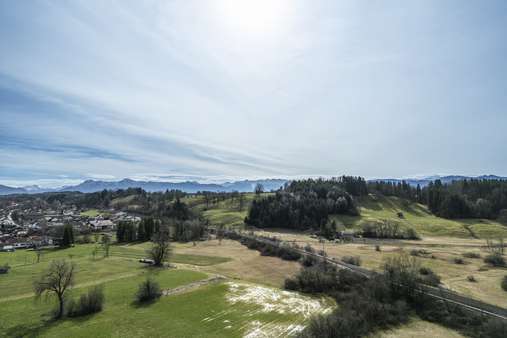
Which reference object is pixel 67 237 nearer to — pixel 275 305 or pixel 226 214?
pixel 226 214

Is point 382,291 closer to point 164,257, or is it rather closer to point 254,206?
point 164,257

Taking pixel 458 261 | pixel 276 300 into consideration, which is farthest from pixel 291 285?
pixel 458 261

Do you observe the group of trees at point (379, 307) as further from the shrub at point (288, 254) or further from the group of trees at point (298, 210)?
the group of trees at point (298, 210)

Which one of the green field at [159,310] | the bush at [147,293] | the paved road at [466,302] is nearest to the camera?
the paved road at [466,302]

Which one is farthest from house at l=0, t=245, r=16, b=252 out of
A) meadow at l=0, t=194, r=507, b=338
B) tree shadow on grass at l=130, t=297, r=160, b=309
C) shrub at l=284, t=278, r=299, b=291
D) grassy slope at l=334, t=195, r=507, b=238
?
grassy slope at l=334, t=195, r=507, b=238

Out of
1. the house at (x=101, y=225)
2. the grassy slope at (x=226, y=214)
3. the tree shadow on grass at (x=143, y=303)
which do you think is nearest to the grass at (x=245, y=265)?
the tree shadow on grass at (x=143, y=303)

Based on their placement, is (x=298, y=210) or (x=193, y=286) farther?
(x=298, y=210)

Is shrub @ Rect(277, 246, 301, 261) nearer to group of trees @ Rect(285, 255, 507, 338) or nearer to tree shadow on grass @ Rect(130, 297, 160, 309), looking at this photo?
group of trees @ Rect(285, 255, 507, 338)
